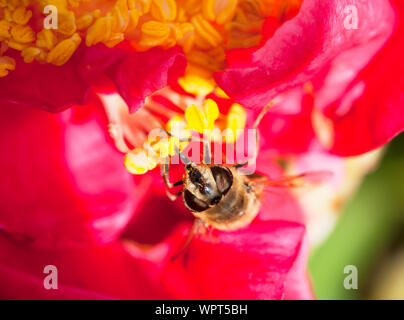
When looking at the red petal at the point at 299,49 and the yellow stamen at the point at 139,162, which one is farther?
the yellow stamen at the point at 139,162

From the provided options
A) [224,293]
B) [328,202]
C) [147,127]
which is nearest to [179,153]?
[147,127]

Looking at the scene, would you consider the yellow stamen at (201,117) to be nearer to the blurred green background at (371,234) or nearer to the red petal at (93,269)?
the red petal at (93,269)

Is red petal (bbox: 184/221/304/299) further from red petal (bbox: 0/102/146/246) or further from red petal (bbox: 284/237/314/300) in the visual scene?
red petal (bbox: 0/102/146/246)

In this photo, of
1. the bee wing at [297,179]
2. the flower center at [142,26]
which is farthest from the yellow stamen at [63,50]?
the bee wing at [297,179]

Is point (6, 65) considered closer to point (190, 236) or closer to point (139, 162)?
point (139, 162)

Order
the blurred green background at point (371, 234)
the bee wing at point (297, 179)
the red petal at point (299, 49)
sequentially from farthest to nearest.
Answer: the blurred green background at point (371, 234)
the bee wing at point (297, 179)
the red petal at point (299, 49)
